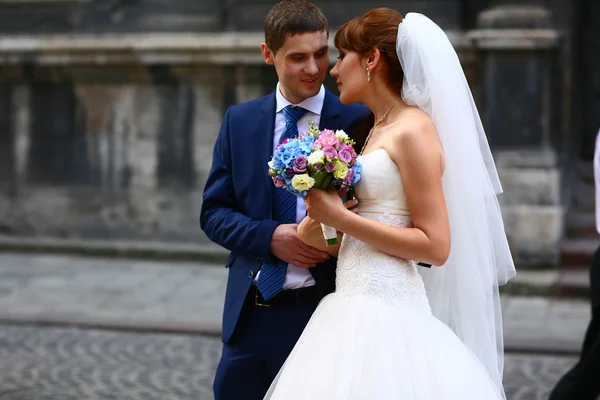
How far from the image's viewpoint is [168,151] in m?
10.3

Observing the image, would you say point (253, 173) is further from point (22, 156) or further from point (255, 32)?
point (22, 156)

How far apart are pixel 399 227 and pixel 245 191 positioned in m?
0.70

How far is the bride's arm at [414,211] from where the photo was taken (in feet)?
10.3

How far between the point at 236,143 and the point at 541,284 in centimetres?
551

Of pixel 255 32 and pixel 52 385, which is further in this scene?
pixel 255 32

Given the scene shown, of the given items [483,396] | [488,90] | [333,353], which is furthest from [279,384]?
[488,90]

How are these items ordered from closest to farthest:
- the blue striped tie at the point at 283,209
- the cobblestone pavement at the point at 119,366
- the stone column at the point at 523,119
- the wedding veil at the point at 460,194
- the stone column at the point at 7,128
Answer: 1. the wedding veil at the point at 460,194
2. the blue striped tie at the point at 283,209
3. the cobblestone pavement at the point at 119,366
4. the stone column at the point at 523,119
5. the stone column at the point at 7,128

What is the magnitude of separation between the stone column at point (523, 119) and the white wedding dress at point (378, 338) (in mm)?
5819

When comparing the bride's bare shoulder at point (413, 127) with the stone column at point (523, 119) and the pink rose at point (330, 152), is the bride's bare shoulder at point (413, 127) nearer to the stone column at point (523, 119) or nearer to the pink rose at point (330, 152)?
the pink rose at point (330, 152)

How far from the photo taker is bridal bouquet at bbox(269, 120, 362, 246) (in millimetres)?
3102

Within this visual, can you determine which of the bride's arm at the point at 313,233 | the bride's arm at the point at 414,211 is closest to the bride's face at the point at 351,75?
the bride's arm at the point at 414,211

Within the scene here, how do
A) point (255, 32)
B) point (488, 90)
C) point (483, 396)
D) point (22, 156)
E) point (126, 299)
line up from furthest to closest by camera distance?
point (22, 156)
point (255, 32)
point (488, 90)
point (126, 299)
point (483, 396)

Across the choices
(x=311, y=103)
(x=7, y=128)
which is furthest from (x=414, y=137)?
(x=7, y=128)

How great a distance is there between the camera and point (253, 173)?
3.65 meters
